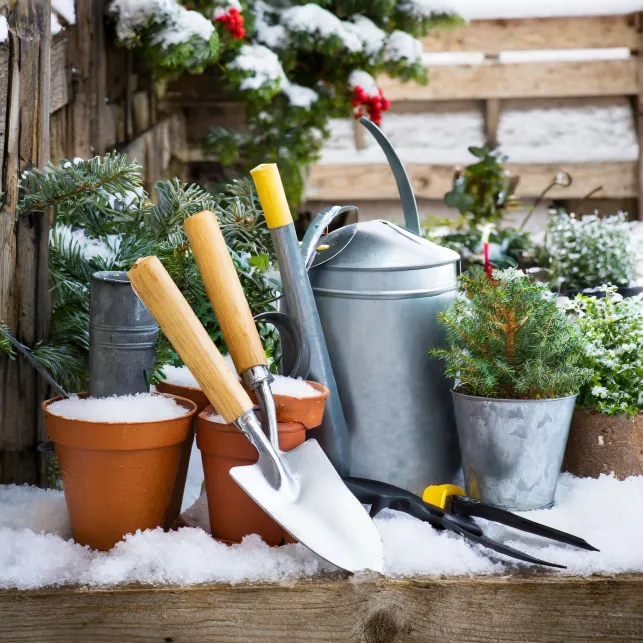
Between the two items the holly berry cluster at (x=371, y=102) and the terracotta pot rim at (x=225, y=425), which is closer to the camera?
the terracotta pot rim at (x=225, y=425)

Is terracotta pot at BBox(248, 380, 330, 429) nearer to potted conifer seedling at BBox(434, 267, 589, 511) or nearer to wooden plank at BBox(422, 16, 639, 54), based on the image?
potted conifer seedling at BBox(434, 267, 589, 511)

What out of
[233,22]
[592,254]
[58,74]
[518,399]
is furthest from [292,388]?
[233,22]

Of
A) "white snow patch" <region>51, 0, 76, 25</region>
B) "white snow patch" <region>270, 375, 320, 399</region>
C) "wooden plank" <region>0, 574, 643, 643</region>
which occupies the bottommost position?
"wooden plank" <region>0, 574, 643, 643</region>

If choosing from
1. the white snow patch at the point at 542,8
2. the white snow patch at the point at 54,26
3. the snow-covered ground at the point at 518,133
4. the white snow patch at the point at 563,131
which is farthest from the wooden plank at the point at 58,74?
the white snow patch at the point at 563,131

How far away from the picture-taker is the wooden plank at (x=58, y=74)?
1.62 m

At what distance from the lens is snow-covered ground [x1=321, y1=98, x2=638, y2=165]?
3307 mm

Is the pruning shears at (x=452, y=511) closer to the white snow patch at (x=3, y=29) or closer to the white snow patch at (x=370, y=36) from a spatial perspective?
the white snow patch at (x=3, y=29)

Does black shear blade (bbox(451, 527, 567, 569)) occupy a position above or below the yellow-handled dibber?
below

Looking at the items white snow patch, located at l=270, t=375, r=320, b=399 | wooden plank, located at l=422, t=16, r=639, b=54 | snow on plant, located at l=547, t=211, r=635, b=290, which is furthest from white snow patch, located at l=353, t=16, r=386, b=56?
white snow patch, located at l=270, t=375, r=320, b=399

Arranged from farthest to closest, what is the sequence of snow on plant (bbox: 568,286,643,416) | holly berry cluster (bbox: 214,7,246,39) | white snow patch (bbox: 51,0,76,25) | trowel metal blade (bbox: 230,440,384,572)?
1. holly berry cluster (bbox: 214,7,246,39)
2. white snow patch (bbox: 51,0,76,25)
3. snow on plant (bbox: 568,286,643,416)
4. trowel metal blade (bbox: 230,440,384,572)

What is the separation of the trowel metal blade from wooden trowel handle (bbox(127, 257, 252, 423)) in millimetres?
62

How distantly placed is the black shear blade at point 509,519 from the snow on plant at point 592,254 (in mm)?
1125

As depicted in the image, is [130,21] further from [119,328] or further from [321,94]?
[119,328]

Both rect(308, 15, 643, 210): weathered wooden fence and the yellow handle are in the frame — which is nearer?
the yellow handle
